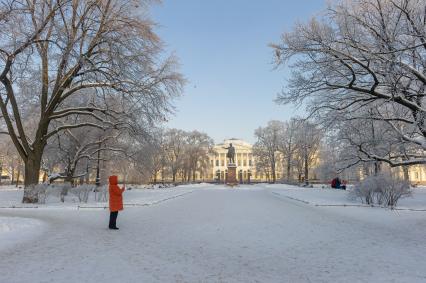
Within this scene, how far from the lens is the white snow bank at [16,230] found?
348 inches

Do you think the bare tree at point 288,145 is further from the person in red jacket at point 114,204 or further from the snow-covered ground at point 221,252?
the person in red jacket at point 114,204

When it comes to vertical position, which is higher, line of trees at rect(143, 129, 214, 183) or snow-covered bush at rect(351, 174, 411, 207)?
line of trees at rect(143, 129, 214, 183)

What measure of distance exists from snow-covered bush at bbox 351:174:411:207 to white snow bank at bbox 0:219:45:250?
1610 cm

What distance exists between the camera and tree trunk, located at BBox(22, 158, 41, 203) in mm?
20234

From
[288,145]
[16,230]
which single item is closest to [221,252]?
[16,230]

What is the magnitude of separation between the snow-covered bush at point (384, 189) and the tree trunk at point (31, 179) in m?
18.1

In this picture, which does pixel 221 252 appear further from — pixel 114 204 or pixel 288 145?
pixel 288 145

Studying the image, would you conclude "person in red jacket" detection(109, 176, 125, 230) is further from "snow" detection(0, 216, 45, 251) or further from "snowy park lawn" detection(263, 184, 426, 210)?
"snowy park lawn" detection(263, 184, 426, 210)

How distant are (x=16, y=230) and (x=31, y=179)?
36.8 feet

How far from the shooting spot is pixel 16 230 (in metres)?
10.3

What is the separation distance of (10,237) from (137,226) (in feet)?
11.9

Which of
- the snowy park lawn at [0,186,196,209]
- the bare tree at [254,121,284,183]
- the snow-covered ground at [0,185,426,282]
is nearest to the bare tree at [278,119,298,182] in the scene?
the bare tree at [254,121,284,183]

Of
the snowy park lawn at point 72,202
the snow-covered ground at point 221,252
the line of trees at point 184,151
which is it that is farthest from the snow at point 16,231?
the line of trees at point 184,151

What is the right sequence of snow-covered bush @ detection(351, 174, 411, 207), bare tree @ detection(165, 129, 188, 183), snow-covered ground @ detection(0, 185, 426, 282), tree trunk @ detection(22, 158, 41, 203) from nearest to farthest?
snow-covered ground @ detection(0, 185, 426, 282) → snow-covered bush @ detection(351, 174, 411, 207) → tree trunk @ detection(22, 158, 41, 203) → bare tree @ detection(165, 129, 188, 183)
